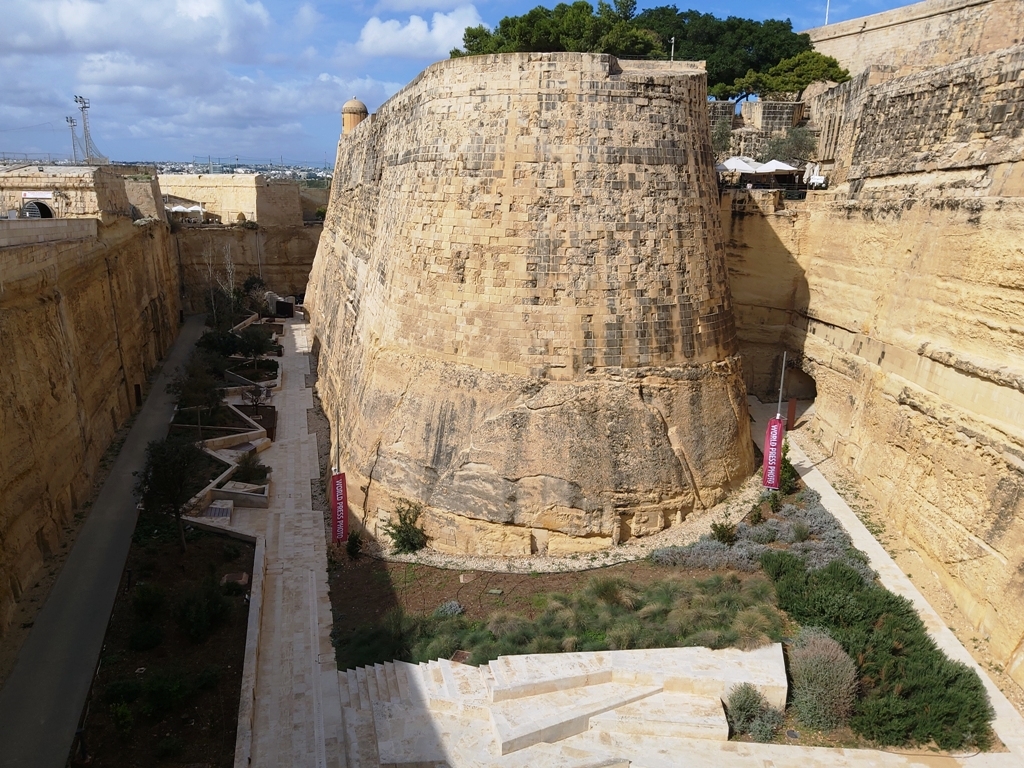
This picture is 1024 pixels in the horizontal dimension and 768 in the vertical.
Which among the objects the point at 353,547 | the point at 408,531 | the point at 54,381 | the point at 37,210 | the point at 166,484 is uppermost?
the point at 37,210

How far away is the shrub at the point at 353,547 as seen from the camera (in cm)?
1173

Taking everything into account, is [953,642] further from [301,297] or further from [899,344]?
[301,297]

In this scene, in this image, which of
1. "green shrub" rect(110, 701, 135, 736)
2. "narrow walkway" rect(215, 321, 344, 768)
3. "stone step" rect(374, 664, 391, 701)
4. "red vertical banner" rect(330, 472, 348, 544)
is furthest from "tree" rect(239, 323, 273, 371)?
"green shrub" rect(110, 701, 135, 736)

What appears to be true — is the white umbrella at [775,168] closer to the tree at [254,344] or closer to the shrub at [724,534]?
the shrub at [724,534]

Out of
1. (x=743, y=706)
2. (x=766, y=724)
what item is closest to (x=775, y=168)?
(x=743, y=706)

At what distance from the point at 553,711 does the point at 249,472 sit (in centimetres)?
944

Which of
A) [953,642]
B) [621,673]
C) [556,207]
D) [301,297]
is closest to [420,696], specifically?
[621,673]

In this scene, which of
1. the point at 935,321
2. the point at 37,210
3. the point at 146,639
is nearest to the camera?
the point at 146,639

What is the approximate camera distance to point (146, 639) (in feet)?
29.9

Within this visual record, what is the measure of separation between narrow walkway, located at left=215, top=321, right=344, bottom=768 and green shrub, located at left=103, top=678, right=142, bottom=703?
138 centimetres

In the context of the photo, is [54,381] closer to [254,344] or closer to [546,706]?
[546,706]

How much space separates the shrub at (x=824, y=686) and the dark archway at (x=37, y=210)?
70.5ft

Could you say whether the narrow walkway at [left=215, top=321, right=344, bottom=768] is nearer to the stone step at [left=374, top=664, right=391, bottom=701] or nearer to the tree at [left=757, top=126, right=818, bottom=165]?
the stone step at [left=374, top=664, right=391, bottom=701]

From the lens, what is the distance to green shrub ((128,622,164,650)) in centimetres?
910
